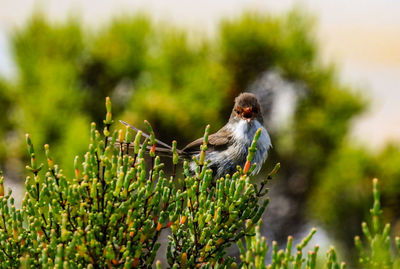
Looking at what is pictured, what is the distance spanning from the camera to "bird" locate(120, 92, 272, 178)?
3830 millimetres

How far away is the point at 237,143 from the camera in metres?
3.87

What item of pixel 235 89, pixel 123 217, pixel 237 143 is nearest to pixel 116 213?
pixel 123 217

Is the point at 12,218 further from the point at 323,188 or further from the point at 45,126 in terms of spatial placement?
the point at 323,188

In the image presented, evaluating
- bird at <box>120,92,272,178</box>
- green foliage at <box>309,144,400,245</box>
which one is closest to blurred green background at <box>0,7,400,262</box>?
green foliage at <box>309,144,400,245</box>

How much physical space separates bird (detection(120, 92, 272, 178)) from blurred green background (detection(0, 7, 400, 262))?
22.7 ft

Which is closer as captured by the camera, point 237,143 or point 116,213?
point 116,213

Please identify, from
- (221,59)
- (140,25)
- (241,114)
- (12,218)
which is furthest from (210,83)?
(12,218)

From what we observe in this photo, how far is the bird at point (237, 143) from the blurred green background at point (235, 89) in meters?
6.93

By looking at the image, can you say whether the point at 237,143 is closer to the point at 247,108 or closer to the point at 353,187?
the point at 247,108

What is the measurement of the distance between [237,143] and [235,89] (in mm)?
7338

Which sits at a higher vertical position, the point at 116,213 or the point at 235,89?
the point at 235,89

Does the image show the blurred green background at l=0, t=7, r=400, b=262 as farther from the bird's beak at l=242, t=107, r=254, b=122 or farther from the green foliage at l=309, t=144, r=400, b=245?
the bird's beak at l=242, t=107, r=254, b=122

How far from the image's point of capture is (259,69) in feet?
38.1

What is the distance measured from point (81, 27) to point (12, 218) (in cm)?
993
